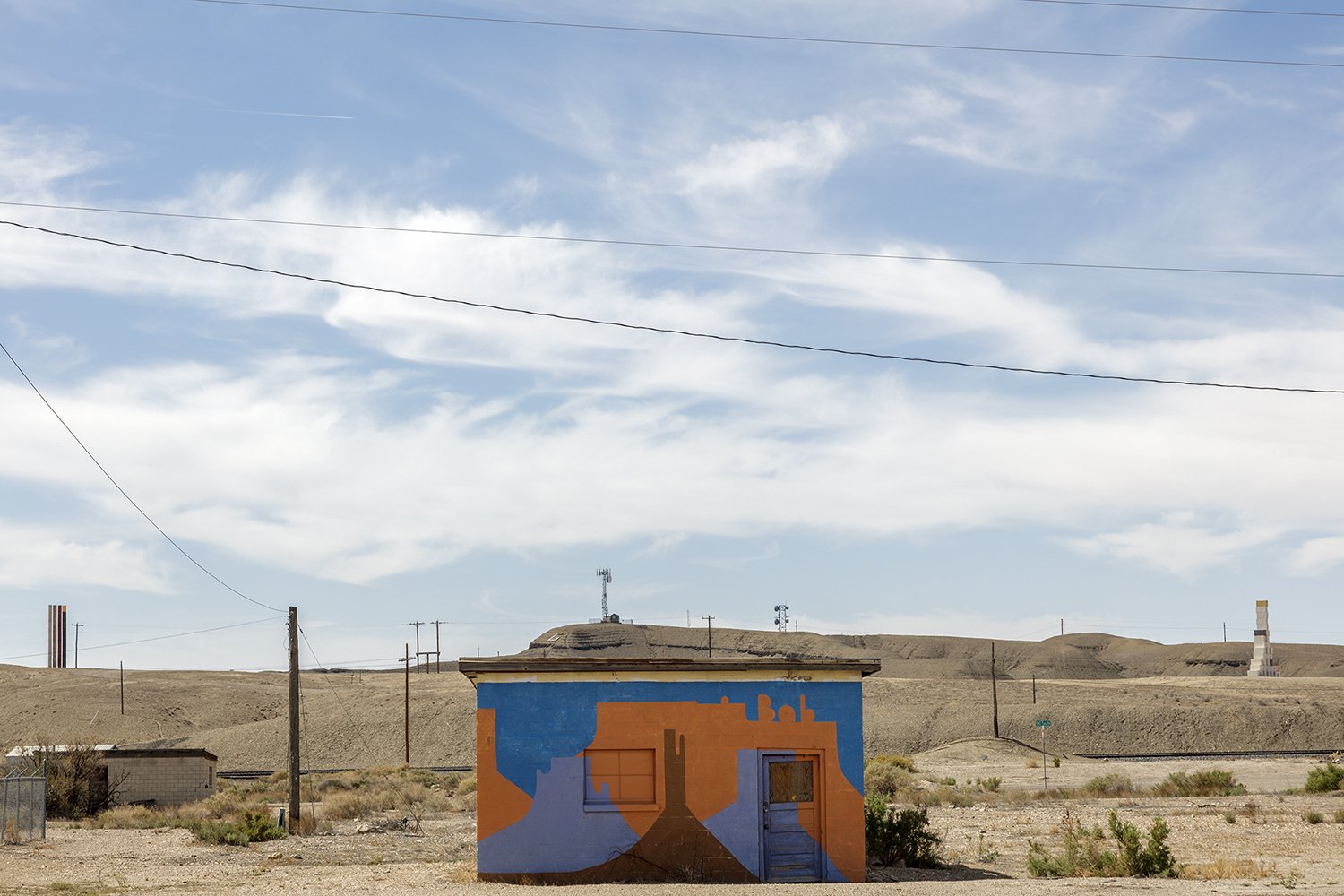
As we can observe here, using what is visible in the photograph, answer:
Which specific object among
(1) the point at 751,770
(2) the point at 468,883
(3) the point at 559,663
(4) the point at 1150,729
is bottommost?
(4) the point at 1150,729

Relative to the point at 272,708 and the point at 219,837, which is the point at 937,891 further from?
the point at 272,708

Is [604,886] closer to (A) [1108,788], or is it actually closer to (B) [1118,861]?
(B) [1118,861]

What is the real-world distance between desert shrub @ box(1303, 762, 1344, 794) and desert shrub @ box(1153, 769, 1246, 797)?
80.4 inches

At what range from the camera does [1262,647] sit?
127125 mm

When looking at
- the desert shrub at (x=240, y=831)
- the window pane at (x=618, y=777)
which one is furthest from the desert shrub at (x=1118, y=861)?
the desert shrub at (x=240, y=831)

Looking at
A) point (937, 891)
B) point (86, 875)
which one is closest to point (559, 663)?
point (937, 891)

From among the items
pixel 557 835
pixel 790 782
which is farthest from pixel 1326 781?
pixel 557 835

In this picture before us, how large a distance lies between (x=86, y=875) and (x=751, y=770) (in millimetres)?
12137

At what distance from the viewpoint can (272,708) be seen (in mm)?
99750

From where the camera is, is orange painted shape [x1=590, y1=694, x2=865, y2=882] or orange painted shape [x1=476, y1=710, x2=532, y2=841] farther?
orange painted shape [x1=590, y1=694, x2=865, y2=882]

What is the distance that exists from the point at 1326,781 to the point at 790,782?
2825cm

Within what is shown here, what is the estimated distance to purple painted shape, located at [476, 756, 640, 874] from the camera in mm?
21469

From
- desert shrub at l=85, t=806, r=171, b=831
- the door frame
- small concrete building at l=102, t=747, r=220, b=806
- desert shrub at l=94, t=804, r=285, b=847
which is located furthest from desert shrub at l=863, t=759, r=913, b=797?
small concrete building at l=102, t=747, r=220, b=806

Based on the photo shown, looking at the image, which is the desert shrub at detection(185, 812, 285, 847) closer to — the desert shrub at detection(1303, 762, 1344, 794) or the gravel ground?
the gravel ground
